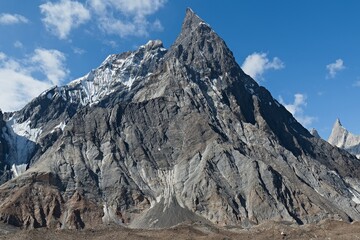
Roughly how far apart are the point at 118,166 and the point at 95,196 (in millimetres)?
16198

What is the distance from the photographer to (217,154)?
189875mm

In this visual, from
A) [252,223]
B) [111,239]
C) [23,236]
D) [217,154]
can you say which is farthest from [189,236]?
[217,154]

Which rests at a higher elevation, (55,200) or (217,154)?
(217,154)

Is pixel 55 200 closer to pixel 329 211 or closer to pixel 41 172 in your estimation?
pixel 41 172

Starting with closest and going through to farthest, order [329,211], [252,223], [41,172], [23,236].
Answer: [23,236] < [252,223] < [329,211] < [41,172]

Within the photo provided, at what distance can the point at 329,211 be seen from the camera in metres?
172

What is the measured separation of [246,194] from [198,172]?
18.3 m

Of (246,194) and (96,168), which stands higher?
(96,168)

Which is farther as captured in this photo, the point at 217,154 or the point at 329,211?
the point at 217,154

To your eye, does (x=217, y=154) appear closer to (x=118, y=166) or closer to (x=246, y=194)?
(x=246, y=194)

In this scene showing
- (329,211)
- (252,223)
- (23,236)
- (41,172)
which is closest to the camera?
(23,236)

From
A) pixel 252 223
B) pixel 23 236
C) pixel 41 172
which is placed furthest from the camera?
pixel 41 172

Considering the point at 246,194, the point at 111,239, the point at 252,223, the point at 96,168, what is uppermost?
the point at 96,168

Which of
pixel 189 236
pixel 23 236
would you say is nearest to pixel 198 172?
pixel 189 236
